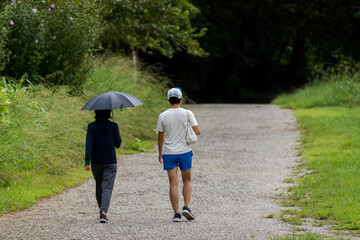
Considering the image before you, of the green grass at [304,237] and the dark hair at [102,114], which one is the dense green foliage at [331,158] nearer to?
the green grass at [304,237]

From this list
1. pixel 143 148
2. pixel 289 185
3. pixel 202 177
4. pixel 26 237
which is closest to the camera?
pixel 26 237

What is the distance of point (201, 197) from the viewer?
29.0 feet

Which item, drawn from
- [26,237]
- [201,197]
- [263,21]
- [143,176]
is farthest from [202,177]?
[263,21]

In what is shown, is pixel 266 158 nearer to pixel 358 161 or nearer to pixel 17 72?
pixel 358 161

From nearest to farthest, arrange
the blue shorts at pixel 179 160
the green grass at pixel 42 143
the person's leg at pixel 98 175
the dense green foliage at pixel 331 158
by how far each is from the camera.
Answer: the blue shorts at pixel 179 160 < the person's leg at pixel 98 175 < the dense green foliage at pixel 331 158 < the green grass at pixel 42 143

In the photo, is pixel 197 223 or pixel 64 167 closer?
pixel 197 223

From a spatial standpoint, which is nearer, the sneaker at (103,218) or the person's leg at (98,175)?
the sneaker at (103,218)

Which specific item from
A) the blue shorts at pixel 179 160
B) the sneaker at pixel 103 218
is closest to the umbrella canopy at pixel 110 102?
the blue shorts at pixel 179 160

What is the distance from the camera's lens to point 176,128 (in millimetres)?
7219

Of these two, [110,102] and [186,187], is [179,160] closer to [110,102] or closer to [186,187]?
[186,187]

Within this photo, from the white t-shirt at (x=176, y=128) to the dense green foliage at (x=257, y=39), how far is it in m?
23.5

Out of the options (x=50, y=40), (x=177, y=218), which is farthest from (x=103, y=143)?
(x=50, y=40)

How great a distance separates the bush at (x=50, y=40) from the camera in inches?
508

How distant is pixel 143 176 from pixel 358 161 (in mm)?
3842
